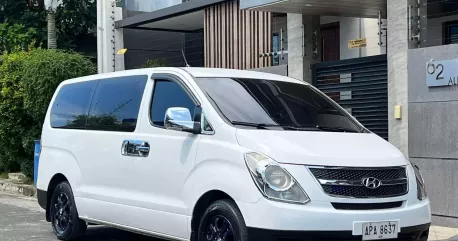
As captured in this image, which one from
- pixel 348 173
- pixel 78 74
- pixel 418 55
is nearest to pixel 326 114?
pixel 348 173

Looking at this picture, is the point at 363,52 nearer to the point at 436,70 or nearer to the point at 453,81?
the point at 436,70

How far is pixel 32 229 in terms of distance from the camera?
9.22 metres

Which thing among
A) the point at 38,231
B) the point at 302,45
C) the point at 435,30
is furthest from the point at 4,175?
the point at 435,30

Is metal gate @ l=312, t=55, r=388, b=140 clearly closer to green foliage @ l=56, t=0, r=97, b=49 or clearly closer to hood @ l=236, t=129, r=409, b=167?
hood @ l=236, t=129, r=409, b=167

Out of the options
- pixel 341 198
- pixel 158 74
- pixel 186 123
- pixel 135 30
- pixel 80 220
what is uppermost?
pixel 135 30

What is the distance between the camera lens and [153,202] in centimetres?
660

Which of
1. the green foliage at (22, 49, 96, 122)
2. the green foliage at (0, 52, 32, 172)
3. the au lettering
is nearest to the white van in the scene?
the au lettering

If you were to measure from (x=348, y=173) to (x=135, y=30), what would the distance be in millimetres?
14341

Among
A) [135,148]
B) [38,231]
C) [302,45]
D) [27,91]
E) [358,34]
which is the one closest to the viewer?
[135,148]

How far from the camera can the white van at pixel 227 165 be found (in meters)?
5.35

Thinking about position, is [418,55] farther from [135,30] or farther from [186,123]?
[135,30]

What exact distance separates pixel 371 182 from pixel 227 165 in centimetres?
125

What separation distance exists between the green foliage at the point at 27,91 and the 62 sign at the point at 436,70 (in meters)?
8.17

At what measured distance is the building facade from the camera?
8836 millimetres
